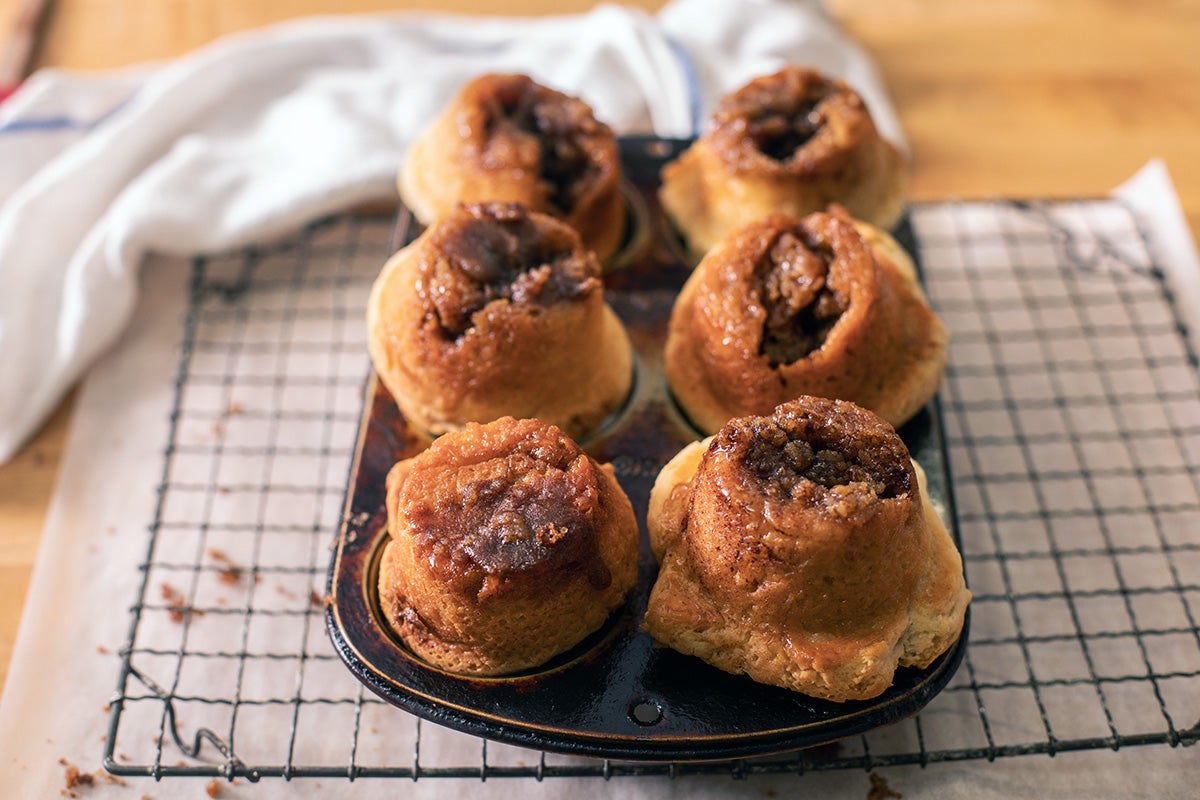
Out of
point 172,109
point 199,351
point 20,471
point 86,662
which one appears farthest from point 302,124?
point 86,662

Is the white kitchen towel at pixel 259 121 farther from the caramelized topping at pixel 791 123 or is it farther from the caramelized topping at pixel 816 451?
the caramelized topping at pixel 816 451

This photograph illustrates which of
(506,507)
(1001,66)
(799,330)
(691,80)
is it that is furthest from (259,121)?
(1001,66)

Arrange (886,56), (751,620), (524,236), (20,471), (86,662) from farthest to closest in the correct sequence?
(886,56), (20,471), (86,662), (524,236), (751,620)

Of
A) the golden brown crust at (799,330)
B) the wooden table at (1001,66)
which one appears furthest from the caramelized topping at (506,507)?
the wooden table at (1001,66)

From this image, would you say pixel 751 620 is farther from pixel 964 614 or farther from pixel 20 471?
pixel 20 471

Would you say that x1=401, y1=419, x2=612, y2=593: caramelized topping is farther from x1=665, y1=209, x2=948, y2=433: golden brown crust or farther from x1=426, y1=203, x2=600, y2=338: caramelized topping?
x1=665, y1=209, x2=948, y2=433: golden brown crust

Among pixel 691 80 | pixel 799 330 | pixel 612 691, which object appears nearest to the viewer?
pixel 612 691

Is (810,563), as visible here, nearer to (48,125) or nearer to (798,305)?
(798,305)
